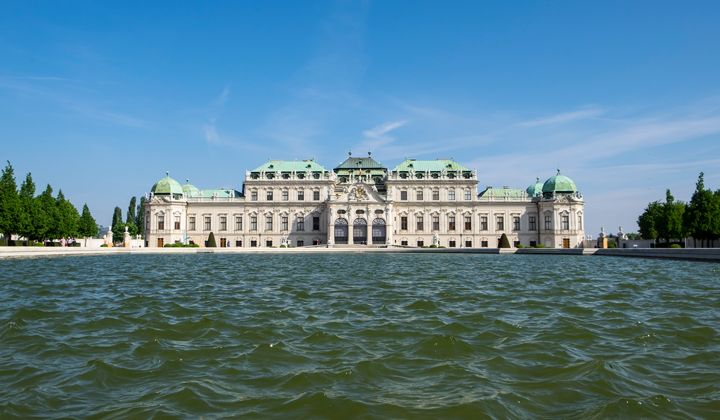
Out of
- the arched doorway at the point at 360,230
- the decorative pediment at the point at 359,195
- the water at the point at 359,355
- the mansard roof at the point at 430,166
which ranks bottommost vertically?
the water at the point at 359,355

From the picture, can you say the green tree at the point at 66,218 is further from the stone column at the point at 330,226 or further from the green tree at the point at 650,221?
the green tree at the point at 650,221

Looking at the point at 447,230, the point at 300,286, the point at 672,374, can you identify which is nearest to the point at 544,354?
the point at 672,374

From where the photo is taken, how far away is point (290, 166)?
96438mm

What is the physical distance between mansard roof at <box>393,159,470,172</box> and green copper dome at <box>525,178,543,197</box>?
13781 mm

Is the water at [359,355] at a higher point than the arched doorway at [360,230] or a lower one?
lower

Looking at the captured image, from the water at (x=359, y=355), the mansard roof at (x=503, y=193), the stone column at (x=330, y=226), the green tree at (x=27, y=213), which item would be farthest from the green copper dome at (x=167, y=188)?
the water at (x=359, y=355)

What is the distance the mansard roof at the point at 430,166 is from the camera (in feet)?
309

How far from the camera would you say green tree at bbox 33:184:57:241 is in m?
72.8

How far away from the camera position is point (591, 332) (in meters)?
13.5

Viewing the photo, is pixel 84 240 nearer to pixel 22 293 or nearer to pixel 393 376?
pixel 22 293

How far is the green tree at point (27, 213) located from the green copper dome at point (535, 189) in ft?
250

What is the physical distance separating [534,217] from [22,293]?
83.7 metres

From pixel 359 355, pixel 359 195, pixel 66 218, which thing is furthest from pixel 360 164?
pixel 359 355

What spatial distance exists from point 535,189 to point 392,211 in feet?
87.7
